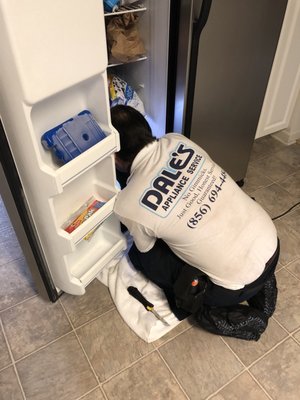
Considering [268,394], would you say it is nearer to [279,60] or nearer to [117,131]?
[117,131]

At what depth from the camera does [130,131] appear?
115 centimetres

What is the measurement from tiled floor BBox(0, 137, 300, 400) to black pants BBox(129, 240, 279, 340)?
0.06 metres

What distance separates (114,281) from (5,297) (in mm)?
473

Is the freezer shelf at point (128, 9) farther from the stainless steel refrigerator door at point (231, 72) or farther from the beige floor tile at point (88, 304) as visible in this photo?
the beige floor tile at point (88, 304)

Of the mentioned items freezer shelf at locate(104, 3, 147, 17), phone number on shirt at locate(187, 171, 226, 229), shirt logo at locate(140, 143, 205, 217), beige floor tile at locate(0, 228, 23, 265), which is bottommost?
beige floor tile at locate(0, 228, 23, 265)

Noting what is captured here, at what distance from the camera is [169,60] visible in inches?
54.3

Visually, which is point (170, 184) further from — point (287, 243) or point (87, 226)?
point (287, 243)

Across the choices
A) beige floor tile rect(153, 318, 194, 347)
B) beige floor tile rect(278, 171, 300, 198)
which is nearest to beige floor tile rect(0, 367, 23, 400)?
beige floor tile rect(153, 318, 194, 347)

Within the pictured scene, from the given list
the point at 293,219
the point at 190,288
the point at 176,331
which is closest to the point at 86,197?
the point at 190,288

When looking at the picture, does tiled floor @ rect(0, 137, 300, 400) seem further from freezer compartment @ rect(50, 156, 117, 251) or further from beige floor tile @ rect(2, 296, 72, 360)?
freezer compartment @ rect(50, 156, 117, 251)

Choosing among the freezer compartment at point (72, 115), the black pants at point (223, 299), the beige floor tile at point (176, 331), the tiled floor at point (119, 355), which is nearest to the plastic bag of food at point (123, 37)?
the freezer compartment at point (72, 115)

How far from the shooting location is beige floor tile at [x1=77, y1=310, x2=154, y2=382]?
1.23 m

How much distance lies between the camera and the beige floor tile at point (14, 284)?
1.44 metres

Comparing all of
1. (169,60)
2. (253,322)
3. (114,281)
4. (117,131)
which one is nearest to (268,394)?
(253,322)
